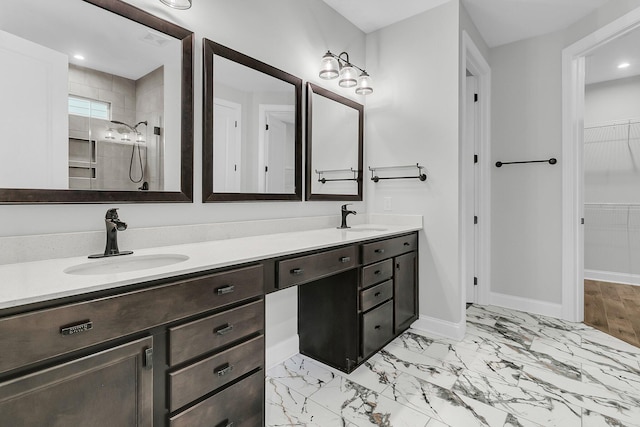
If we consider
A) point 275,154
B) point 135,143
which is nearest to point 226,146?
point 275,154

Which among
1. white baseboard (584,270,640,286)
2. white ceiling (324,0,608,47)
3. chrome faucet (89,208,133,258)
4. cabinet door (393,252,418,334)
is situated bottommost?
white baseboard (584,270,640,286)

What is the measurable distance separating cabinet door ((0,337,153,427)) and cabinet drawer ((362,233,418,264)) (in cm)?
131

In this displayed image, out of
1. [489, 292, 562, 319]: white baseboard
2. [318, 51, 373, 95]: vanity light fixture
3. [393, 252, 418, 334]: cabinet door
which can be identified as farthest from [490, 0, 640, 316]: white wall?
[318, 51, 373, 95]: vanity light fixture

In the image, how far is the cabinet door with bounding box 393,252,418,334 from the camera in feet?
7.72

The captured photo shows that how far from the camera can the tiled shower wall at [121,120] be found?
134 centimetres

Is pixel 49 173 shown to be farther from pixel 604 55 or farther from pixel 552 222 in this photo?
pixel 604 55

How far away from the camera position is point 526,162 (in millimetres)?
3051

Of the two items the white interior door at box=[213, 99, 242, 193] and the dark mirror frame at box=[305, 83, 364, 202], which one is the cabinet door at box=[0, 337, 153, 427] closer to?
the white interior door at box=[213, 99, 242, 193]

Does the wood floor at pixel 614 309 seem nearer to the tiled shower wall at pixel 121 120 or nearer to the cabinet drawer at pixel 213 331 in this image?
the cabinet drawer at pixel 213 331

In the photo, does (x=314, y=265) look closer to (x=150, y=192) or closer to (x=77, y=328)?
(x=150, y=192)

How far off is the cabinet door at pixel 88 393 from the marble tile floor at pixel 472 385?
0.83m

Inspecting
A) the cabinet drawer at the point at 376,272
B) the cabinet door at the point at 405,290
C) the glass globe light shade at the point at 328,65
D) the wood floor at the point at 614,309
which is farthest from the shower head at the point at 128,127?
the wood floor at the point at 614,309

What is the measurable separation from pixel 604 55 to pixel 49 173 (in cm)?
481

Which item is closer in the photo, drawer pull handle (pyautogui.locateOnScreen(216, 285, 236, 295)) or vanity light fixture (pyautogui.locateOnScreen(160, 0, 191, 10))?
drawer pull handle (pyautogui.locateOnScreen(216, 285, 236, 295))
